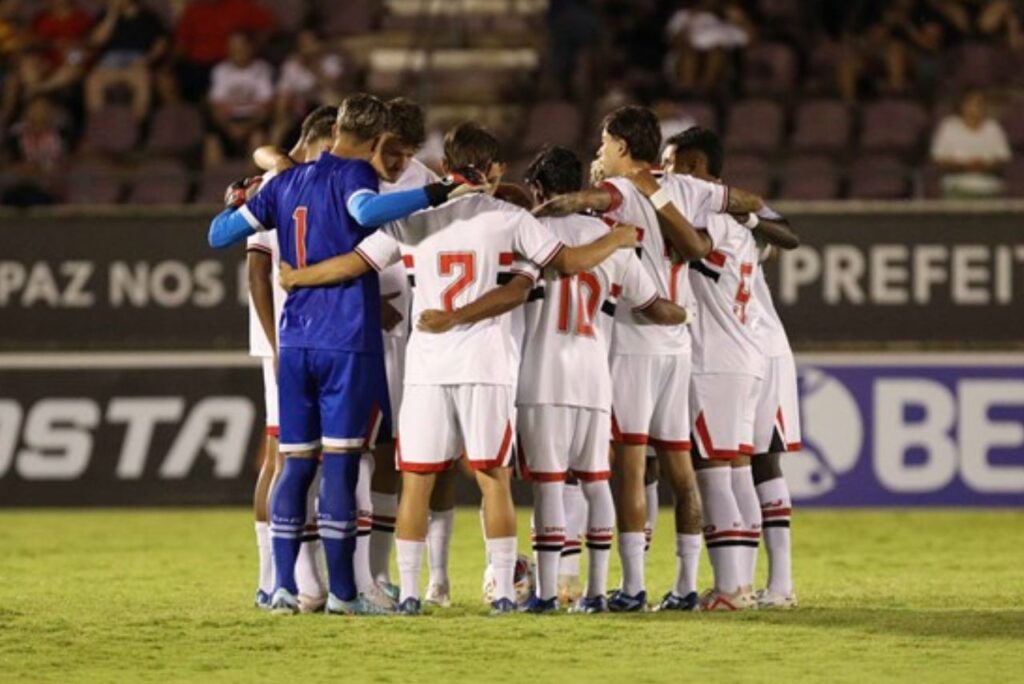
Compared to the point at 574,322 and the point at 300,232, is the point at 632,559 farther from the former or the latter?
the point at 300,232

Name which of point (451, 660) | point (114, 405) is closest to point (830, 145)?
point (114, 405)

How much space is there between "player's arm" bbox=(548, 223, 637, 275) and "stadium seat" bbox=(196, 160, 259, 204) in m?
8.06

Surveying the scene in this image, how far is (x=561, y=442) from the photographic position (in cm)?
977

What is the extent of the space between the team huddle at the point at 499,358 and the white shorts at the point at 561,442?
0.01 meters

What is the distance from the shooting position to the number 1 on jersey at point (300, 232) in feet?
31.9

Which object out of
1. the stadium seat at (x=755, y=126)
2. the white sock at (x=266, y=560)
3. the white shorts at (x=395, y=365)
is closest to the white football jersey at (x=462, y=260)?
the white shorts at (x=395, y=365)

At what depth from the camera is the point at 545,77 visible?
1989 centimetres

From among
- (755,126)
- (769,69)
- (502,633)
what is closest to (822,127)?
(755,126)

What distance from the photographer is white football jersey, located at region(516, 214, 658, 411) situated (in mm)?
9750

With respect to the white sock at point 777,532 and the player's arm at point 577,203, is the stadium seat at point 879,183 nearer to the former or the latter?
the white sock at point 777,532

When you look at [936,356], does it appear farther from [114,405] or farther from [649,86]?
[114,405]

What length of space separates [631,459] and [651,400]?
27 cm

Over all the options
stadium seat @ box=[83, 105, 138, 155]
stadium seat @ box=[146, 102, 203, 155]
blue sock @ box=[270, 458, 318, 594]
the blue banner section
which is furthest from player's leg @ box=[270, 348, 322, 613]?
stadium seat @ box=[83, 105, 138, 155]

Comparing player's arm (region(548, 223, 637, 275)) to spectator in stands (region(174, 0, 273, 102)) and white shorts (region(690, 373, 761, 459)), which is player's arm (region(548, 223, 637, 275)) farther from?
spectator in stands (region(174, 0, 273, 102))
